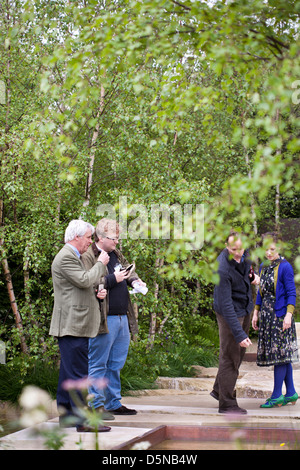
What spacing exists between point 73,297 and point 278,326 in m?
2.46

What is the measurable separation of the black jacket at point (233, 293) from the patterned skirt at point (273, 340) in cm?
42

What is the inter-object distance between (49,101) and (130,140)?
1284 millimetres

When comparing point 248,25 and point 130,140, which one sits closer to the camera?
point 248,25

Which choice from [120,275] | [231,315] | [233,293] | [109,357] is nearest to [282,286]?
[233,293]

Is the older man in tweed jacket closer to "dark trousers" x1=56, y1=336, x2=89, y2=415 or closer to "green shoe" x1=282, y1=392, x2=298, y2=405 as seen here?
"dark trousers" x1=56, y1=336, x2=89, y2=415

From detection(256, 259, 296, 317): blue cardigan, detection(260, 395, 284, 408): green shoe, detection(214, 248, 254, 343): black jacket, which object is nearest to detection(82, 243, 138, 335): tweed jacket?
detection(214, 248, 254, 343): black jacket

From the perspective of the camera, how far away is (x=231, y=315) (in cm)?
594

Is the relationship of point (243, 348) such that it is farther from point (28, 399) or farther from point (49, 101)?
point (49, 101)

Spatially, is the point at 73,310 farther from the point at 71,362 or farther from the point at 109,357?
the point at 109,357

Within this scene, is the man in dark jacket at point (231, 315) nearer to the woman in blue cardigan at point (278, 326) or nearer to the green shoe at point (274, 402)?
the woman in blue cardigan at point (278, 326)

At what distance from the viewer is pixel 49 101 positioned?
8.78m

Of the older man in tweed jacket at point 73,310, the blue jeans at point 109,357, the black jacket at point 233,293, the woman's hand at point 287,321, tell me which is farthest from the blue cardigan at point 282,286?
the older man in tweed jacket at point 73,310
